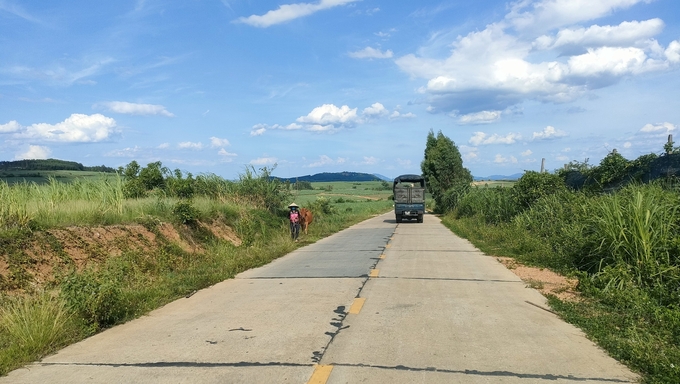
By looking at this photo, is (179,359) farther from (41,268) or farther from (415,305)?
(41,268)

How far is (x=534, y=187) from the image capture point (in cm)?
2100

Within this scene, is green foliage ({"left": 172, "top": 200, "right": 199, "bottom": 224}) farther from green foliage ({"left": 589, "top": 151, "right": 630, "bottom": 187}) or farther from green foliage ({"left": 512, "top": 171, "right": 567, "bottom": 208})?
green foliage ({"left": 512, "top": 171, "right": 567, "bottom": 208})

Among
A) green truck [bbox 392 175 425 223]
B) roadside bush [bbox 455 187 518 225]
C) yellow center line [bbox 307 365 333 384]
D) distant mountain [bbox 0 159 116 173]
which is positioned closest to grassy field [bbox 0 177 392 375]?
yellow center line [bbox 307 365 333 384]

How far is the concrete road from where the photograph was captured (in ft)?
15.9

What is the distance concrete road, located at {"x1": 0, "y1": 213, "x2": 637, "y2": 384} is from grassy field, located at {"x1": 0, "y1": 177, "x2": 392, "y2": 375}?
1.29 ft

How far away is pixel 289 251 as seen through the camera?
655 inches

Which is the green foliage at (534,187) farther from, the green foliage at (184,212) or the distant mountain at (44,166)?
the distant mountain at (44,166)

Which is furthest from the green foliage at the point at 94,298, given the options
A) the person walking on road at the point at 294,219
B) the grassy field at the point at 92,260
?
the person walking on road at the point at 294,219

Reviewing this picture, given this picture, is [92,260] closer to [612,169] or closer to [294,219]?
[294,219]

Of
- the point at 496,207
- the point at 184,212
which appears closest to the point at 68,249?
the point at 184,212

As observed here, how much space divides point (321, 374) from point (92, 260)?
25.2 ft

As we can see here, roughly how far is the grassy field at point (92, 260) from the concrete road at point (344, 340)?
39 cm

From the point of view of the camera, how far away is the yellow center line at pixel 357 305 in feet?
24.3

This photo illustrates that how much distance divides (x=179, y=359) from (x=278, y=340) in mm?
1176
